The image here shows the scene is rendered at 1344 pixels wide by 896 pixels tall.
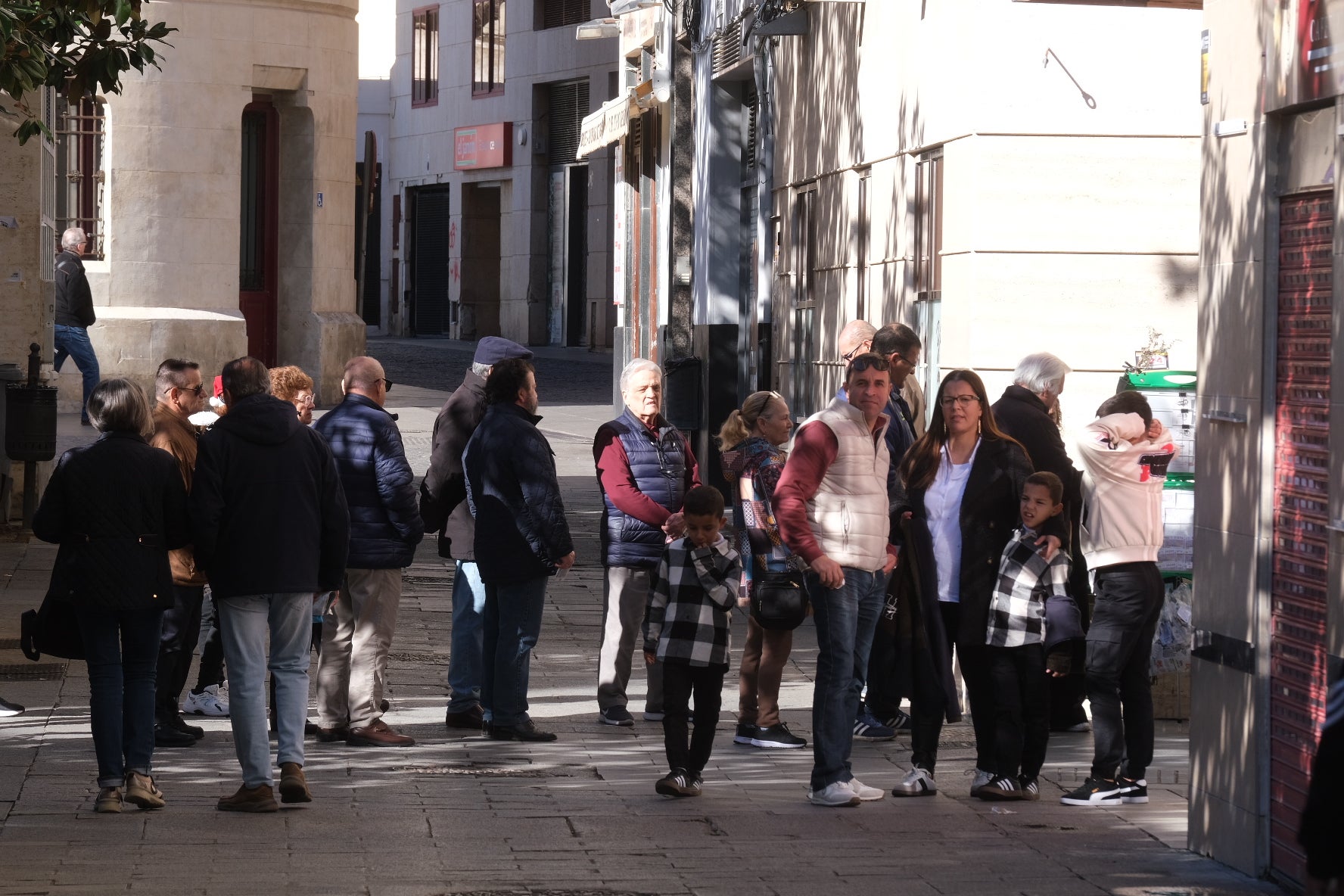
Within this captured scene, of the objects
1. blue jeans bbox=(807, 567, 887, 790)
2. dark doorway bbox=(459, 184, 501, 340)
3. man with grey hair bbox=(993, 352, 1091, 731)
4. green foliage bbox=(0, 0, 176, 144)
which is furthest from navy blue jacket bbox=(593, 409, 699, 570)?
dark doorway bbox=(459, 184, 501, 340)

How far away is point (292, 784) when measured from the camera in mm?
8047

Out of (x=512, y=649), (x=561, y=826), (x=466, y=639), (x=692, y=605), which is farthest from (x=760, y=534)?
(x=561, y=826)

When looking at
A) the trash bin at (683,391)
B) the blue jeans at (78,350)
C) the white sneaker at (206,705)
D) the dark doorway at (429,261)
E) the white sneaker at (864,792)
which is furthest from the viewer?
the dark doorway at (429,261)

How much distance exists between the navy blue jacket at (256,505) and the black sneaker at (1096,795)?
309cm

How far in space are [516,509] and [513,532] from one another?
107 millimetres

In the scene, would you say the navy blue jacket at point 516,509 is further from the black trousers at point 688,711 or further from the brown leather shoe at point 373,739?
the black trousers at point 688,711

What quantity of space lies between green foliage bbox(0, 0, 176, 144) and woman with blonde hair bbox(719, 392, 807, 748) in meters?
3.34

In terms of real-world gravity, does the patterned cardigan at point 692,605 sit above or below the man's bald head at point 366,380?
below

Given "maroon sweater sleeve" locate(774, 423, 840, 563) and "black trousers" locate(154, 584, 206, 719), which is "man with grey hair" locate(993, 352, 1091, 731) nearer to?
"maroon sweater sleeve" locate(774, 423, 840, 563)

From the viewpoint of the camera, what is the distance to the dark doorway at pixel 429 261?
5366 cm

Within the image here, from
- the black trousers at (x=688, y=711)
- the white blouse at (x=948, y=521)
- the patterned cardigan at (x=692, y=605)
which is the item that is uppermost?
the white blouse at (x=948, y=521)

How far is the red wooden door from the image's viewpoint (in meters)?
6.60

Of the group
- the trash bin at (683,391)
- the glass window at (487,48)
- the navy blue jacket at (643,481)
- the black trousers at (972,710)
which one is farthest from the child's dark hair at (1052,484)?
the glass window at (487,48)

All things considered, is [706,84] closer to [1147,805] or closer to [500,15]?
[1147,805]
